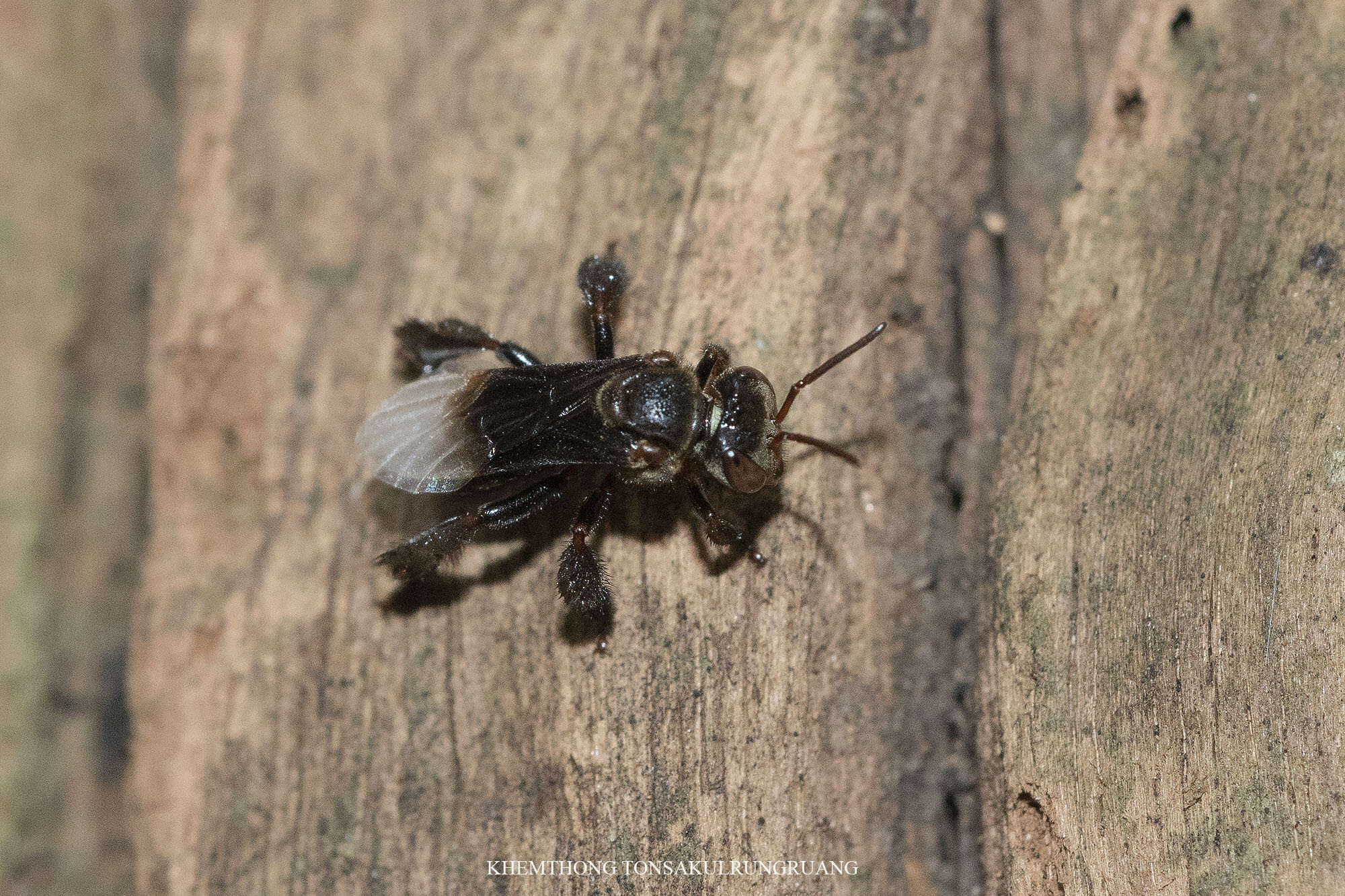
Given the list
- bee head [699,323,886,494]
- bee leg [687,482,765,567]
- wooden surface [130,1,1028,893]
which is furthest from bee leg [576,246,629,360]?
bee leg [687,482,765,567]

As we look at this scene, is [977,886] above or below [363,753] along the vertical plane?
below

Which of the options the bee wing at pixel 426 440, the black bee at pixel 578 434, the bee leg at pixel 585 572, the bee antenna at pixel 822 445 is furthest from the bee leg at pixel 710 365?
the bee wing at pixel 426 440

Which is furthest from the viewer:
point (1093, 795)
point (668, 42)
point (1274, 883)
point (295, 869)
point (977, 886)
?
point (668, 42)

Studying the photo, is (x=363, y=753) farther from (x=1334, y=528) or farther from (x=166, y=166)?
(x=166, y=166)

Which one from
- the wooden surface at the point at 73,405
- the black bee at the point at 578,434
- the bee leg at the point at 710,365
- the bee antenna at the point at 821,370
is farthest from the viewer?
the wooden surface at the point at 73,405

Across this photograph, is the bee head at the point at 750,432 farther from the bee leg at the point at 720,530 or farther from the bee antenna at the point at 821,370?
the bee leg at the point at 720,530

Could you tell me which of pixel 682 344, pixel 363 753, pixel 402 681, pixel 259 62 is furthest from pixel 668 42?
pixel 363 753

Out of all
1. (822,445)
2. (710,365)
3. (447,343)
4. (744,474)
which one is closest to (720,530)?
(744,474)

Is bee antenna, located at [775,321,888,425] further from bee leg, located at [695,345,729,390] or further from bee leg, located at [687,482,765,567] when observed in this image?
bee leg, located at [687,482,765,567]
